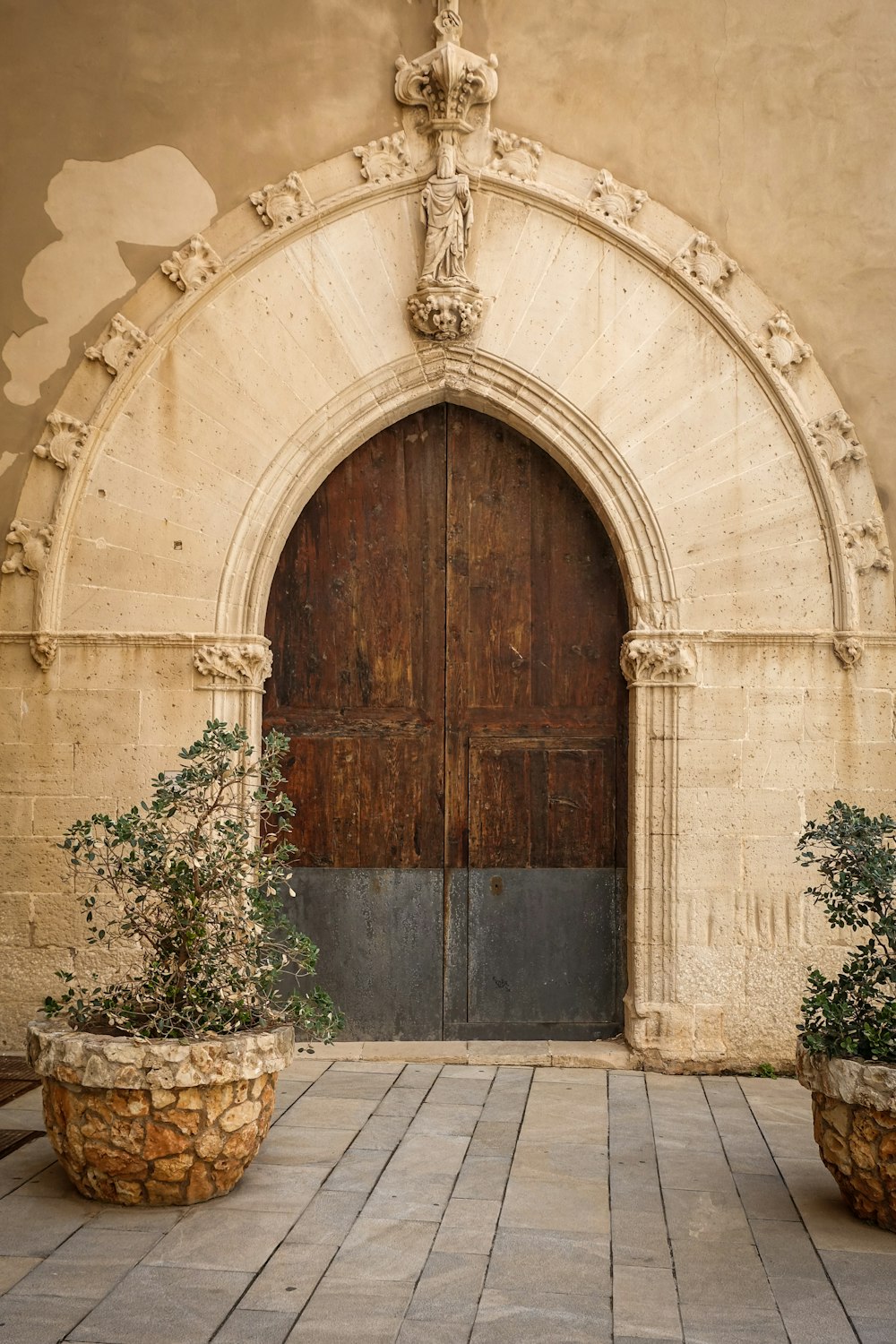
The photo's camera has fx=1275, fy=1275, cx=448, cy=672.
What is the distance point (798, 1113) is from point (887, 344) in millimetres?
3445

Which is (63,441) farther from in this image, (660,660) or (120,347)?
(660,660)

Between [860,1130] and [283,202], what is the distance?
4.62m

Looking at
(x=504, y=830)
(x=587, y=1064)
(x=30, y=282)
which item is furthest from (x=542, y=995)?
(x=30, y=282)

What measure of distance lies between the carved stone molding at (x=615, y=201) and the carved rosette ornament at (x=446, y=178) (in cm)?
61

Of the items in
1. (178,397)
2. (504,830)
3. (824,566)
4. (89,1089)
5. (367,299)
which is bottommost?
(89,1089)

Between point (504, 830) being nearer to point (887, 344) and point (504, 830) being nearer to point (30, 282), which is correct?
point (887, 344)

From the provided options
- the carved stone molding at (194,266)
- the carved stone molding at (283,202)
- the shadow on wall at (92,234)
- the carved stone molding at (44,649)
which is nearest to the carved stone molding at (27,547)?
the carved stone molding at (44,649)

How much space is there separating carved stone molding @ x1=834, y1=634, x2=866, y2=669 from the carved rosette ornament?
2.23 metres

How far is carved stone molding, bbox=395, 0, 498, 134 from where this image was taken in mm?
5938

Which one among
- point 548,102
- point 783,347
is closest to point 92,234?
point 548,102

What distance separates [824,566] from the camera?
587 cm

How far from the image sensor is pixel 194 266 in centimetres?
592

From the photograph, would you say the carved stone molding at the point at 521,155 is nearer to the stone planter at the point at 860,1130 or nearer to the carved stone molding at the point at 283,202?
the carved stone molding at the point at 283,202

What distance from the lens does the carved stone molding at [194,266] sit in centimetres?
591
